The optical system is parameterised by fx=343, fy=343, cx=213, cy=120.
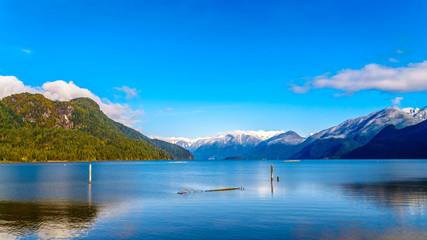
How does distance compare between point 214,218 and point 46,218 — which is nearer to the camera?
point 46,218

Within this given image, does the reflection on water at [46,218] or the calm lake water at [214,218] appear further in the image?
the reflection on water at [46,218]

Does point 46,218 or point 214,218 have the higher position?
point 46,218

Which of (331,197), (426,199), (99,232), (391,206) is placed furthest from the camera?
(331,197)

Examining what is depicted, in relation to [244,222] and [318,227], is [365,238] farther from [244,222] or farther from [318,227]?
[244,222]

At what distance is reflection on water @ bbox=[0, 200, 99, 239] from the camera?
37062 millimetres

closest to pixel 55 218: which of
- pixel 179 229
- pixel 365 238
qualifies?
pixel 179 229

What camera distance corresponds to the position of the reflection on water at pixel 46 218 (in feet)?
122

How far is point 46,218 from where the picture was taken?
45.6 m

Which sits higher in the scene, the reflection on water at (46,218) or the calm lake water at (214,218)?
the reflection on water at (46,218)

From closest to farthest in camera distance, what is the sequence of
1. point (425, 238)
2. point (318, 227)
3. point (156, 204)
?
point (425, 238), point (318, 227), point (156, 204)

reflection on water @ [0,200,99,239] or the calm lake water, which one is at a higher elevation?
reflection on water @ [0,200,99,239]

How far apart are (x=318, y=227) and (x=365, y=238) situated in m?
6.20

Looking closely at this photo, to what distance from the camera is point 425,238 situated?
34.8 m

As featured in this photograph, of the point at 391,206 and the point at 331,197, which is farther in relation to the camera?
the point at 331,197
